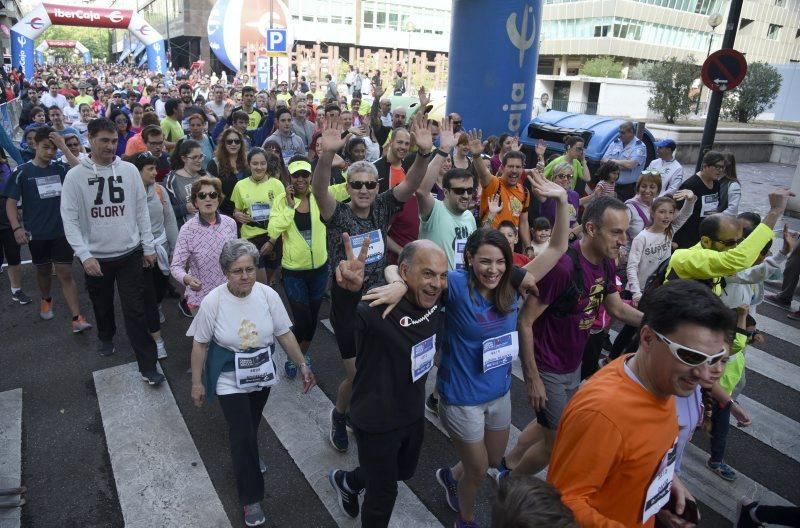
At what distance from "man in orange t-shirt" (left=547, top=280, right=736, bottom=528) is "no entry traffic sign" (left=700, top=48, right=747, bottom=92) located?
7883 mm

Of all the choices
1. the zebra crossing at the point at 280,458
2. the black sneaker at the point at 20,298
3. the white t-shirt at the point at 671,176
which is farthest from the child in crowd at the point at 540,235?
the black sneaker at the point at 20,298

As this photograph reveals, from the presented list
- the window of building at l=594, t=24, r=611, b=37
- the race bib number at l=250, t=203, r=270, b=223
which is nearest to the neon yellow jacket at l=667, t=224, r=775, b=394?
the race bib number at l=250, t=203, r=270, b=223

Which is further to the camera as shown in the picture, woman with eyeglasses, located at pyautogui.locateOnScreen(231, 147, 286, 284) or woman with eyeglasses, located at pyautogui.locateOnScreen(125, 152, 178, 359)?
woman with eyeglasses, located at pyautogui.locateOnScreen(231, 147, 286, 284)

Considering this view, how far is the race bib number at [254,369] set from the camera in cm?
326

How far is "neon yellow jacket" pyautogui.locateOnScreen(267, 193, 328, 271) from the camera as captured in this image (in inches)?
182

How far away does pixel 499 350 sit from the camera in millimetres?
3018

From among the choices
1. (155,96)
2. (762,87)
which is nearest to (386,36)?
(762,87)

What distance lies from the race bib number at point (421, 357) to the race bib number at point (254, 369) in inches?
41.4

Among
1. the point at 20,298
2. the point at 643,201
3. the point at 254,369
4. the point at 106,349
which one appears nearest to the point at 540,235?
the point at 643,201

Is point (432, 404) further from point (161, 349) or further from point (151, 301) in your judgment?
point (151, 301)

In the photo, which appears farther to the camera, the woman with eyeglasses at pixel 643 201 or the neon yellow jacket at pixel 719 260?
the woman with eyeglasses at pixel 643 201

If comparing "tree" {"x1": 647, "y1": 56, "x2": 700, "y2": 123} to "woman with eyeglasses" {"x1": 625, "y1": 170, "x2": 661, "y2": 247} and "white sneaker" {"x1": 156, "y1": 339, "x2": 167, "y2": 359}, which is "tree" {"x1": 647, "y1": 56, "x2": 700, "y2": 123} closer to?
"woman with eyeglasses" {"x1": 625, "y1": 170, "x2": 661, "y2": 247}

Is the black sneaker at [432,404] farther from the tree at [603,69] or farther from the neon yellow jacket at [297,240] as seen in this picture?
the tree at [603,69]

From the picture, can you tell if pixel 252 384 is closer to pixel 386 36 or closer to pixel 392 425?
pixel 392 425
